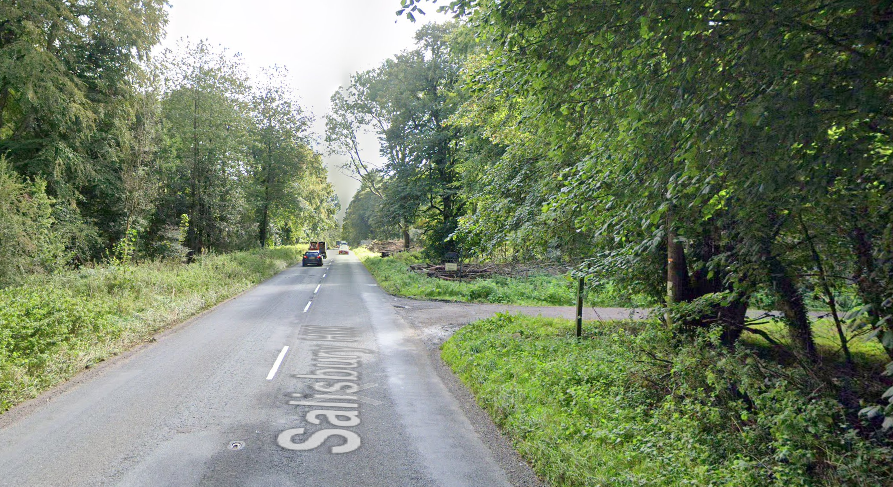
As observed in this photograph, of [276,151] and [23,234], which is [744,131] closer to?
[23,234]

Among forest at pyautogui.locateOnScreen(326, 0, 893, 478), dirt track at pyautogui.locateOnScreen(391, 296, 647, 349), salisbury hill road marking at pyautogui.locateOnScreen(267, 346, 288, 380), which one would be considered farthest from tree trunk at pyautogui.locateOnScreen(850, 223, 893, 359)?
dirt track at pyautogui.locateOnScreen(391, 296, 647, 349)

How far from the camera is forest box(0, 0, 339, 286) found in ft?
56.1

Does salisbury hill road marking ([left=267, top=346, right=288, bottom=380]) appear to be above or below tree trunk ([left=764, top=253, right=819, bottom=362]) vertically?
below

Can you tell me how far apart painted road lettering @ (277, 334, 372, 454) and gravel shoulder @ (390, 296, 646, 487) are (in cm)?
147

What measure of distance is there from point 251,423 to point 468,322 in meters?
8.56

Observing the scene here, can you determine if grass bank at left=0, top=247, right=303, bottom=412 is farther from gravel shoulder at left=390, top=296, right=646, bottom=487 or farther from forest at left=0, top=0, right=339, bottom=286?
gravel shoulder at left=390, top=296, right=646, bottom=487

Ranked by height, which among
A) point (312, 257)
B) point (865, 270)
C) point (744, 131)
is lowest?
point (312, 257)

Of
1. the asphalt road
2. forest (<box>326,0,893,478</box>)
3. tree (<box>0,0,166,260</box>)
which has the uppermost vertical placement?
tree (<box>0,0,166,260</box>)

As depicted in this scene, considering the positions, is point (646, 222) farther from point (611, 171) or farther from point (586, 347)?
point (586, 347)

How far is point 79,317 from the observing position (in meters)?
9.96

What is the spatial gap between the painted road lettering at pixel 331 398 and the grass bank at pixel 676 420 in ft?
6.20

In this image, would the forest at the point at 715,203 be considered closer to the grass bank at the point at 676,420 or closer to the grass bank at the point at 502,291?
the grass bank at the point at 676,420

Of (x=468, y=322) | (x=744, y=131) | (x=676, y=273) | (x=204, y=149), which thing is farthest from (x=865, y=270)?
(x=204, y=149)

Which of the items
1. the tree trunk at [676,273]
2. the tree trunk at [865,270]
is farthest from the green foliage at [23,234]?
the tree trunk at [865,270]
